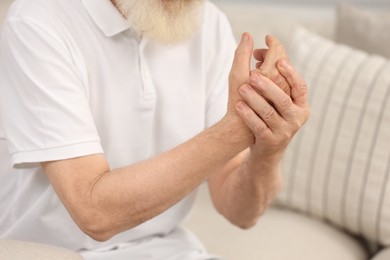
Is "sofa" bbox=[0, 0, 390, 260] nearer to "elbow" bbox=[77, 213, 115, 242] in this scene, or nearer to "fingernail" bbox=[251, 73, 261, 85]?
"elbow" bbox=[77, 213, 115, 242]

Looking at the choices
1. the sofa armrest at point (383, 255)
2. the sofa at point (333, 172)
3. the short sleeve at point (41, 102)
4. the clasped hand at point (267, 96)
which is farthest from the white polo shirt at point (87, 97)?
the sofa armrest at point (383, 255)

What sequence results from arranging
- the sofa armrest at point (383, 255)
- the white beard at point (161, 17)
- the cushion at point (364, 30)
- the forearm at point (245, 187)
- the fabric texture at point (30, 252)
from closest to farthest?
the fabric texture at point (30, 252)
the white beard at point (161, 17)
the forearm at point (245, 187)
the sofa armrest at point (383, 255)
the cushion at point (364, 30)

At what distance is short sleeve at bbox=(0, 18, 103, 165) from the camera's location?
123 centimetres

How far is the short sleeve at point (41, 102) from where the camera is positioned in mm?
1231

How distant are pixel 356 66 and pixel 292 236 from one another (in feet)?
1.37

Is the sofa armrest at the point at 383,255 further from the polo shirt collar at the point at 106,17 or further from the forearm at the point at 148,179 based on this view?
the polo shirt collar at the point at 106,17

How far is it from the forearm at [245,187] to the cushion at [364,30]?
600 mm

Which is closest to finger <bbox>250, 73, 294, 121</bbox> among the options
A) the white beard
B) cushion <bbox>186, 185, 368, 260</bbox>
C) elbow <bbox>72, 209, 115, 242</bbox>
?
the white beard

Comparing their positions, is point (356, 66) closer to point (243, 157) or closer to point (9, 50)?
point (243, 157)

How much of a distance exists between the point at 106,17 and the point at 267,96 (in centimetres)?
33

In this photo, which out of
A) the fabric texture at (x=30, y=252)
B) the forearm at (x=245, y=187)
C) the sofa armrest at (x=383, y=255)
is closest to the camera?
the fabric texture at (x=30, y=252)

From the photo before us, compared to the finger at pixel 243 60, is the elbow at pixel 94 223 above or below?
below

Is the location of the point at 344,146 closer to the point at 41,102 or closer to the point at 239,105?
the point at 239,105

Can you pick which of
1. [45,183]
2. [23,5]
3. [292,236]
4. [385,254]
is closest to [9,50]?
[23,5]
